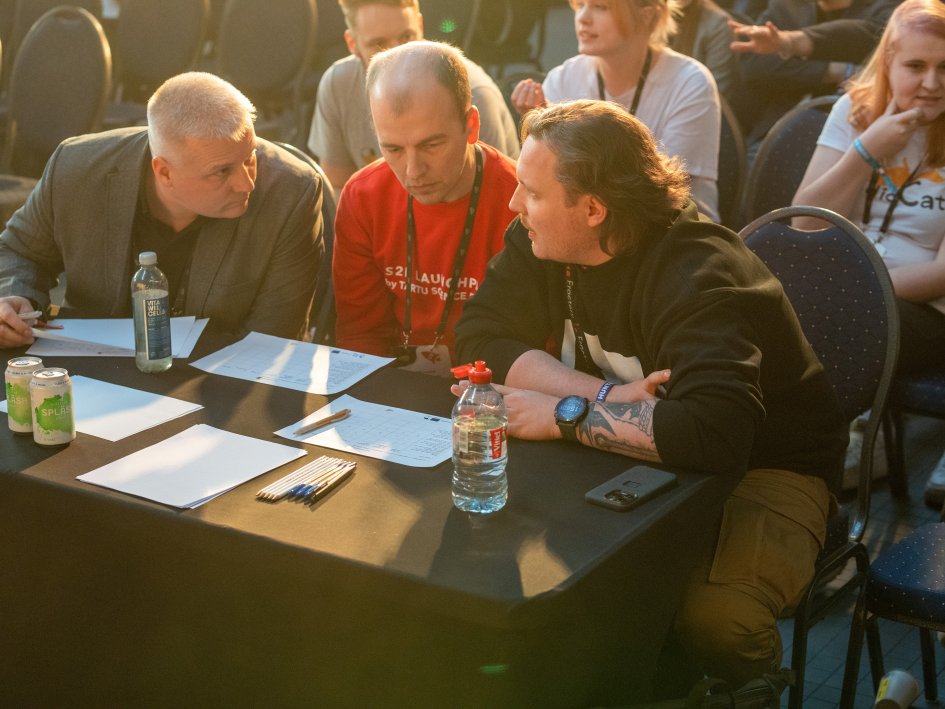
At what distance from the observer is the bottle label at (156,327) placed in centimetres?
200

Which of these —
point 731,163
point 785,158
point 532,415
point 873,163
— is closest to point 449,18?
point 731,163

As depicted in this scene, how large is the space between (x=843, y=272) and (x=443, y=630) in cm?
107

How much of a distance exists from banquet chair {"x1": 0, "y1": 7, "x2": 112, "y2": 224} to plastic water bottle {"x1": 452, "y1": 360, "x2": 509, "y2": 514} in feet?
10.9

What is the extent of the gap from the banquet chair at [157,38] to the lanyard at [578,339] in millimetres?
3947

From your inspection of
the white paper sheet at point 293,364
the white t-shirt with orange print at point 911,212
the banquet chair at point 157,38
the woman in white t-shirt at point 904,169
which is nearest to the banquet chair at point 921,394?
the woman in white t-shirt at point 904,169

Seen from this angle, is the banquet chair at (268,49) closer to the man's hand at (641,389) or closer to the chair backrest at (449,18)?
the chair backrest at (449,18)

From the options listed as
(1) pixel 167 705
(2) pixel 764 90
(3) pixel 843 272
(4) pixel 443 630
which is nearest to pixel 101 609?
(1) pixel 167 705

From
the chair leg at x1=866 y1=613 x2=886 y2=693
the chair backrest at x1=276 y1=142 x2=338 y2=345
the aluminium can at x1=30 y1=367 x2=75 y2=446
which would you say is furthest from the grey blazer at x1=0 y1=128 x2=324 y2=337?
the chair leg at x1=866 y1=613 x2=886 y2=693

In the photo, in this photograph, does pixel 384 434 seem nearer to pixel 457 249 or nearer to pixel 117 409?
pixel 117 409

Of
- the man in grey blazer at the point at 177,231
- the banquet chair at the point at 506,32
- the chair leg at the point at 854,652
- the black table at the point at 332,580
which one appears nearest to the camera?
the black table at the point at 332,580

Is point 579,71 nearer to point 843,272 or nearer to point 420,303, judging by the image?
point 420,303

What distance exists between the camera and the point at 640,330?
1812 millimetres

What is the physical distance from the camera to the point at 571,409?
A: 1.68 meters

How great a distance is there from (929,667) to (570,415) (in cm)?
97
